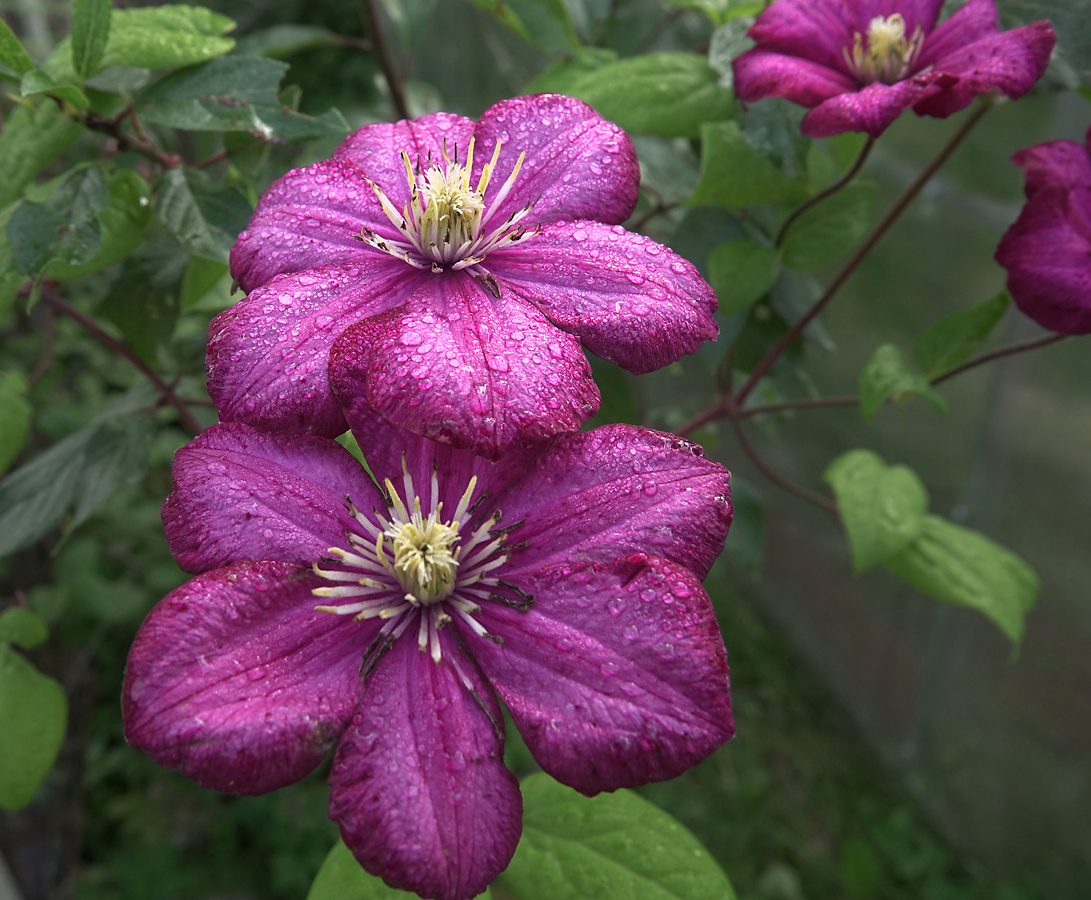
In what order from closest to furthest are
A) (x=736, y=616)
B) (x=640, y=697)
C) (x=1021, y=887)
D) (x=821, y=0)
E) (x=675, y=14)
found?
1. (x=640, y=697)
2. (x=821, y=0)
3. (x=675, y=14)
4. (x=1021, y=887)
5. (x=736, y=616)

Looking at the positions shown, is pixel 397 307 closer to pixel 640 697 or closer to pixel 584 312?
pixel 584 312

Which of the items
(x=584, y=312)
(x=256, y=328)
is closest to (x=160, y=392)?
(x=256, y=328)

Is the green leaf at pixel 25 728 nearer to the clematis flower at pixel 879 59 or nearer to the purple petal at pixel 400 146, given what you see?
the purple petal at pixel 400 146

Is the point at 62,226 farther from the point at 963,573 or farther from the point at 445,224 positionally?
the point at 963,573

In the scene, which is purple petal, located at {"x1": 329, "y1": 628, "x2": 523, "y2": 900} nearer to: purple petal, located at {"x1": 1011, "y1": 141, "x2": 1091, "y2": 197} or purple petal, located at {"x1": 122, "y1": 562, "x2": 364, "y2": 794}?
purple petal, located at {"x1": 122, "y1": 562, "x2": 364, "y2": 794}

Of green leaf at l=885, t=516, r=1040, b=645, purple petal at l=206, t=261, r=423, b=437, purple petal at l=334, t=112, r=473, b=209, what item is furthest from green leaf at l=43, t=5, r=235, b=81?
green leaf at l=885, t=516, r=1040, b=645

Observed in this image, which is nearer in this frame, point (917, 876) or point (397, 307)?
point (397, 307)
